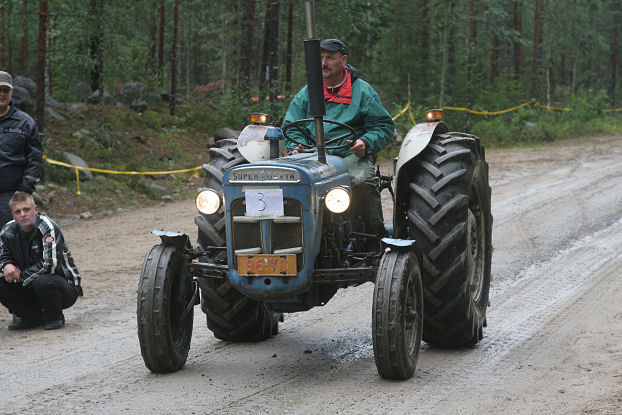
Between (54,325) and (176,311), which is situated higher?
(176,311)

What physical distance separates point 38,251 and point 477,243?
384 cm

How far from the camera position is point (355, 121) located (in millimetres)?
6605

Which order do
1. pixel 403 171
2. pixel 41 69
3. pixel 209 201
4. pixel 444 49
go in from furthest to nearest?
pixel 444 49 → pixel 41 69 → pixel 403 171 → pixel 209 201

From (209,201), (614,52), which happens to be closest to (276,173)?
(209,201)

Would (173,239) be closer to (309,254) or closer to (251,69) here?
(309,254)

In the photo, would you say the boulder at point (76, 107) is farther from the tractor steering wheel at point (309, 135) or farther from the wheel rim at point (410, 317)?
the wheel rim at point (410, 317)

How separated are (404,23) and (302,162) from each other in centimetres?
3345

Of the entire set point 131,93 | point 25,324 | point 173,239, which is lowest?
point 25,324

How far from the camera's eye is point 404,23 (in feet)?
124

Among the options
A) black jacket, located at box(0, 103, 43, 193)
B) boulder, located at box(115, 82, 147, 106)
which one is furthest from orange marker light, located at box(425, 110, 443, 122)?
boulder, located at box(115, 82, 147, 106)

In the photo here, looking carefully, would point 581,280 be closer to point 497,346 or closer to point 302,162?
point 497,346

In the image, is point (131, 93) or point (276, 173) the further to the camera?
point (131, 93)

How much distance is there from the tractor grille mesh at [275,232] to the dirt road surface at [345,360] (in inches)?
34.5

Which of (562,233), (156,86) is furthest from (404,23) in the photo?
(562,233)
